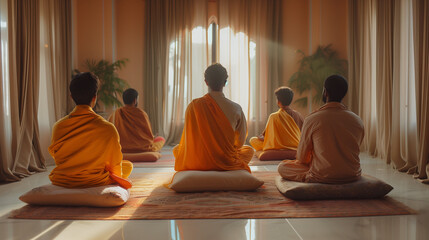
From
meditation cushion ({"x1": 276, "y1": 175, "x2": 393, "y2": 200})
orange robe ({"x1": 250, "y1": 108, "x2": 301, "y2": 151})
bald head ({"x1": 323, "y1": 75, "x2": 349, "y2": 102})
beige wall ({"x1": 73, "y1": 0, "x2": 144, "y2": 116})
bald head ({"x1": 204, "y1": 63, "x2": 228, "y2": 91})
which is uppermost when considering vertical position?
beige wall ({"x1": 73, "y1": 0, "x2": 144, "y2": 116})

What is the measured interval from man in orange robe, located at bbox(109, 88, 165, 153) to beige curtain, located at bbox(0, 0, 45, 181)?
117 cm

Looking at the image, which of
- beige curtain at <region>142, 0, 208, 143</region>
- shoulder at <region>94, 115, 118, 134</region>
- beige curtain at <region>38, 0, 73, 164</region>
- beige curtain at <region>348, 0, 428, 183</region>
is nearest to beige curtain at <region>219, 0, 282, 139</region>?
beige curtain at <region>142, 0, 208, 143</region>

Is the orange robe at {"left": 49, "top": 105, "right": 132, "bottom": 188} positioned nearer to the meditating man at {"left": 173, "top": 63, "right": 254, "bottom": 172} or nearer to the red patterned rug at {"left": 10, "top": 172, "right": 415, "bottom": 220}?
the red patterned rug at {"left": 10, "top": 172, "right": 415, "bottom": 220}

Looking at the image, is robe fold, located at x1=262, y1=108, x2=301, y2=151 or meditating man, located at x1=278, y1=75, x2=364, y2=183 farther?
robe fold, located at x1=262, y1=108, x2=301, y2=151

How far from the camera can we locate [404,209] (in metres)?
2.77

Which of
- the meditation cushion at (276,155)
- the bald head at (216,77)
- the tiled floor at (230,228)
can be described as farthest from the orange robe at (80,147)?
the meditation cushion at (276,155)

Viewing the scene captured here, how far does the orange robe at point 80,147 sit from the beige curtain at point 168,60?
5.01 meters

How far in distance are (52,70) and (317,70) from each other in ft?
15.7

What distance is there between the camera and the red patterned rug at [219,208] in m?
2.67

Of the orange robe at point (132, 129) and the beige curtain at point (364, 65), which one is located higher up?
the beige curtain at point (364, 65)

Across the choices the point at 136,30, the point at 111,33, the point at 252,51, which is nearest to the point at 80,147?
the point at 111,33

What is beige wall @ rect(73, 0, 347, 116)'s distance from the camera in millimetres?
7371

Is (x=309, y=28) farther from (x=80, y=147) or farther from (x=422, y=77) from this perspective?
(x=80, y=147)

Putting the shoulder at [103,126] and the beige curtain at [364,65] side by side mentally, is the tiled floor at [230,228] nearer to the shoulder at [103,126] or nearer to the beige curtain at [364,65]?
the shoulder at [103,126]
